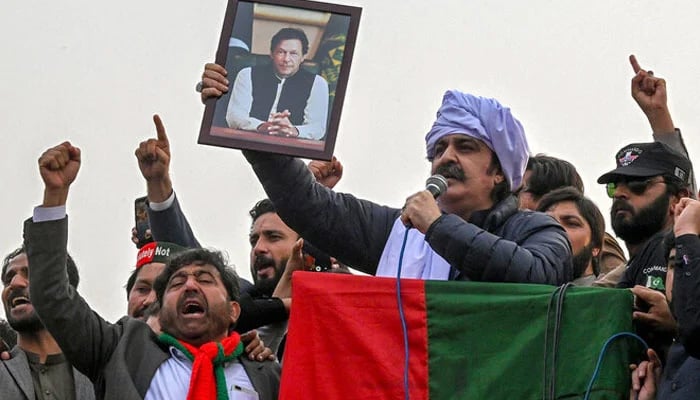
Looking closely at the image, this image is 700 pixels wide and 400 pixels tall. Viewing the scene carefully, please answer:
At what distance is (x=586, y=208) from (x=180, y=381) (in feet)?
8.77

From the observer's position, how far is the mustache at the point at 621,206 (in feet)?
24.6

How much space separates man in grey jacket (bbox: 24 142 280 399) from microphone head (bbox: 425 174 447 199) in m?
1.16

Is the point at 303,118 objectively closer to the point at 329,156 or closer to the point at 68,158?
the point at 329,156

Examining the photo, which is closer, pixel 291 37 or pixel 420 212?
pixel 420 212

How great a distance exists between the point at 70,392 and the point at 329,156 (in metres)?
1.86

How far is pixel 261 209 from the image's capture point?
9.23 metres

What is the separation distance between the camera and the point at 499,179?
712 centimetres

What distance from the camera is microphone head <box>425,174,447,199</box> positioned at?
21.7 feet

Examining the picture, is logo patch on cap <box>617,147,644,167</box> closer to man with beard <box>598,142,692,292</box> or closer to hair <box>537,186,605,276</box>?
man with beard <box>598,142,692,292</box>

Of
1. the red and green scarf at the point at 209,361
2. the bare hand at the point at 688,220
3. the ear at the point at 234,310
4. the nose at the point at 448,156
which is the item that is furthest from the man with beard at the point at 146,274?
the bare hand at the point at 688,220

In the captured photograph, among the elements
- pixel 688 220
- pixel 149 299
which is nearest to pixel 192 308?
pixel 149 299

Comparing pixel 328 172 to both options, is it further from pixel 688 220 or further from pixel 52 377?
pixel 688 220

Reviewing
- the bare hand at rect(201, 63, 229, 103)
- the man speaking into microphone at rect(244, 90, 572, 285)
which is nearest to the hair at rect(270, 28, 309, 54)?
the bare hand at rect(201, 63, 229, 103)

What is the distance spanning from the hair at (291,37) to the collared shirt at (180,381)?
55.9 inches
